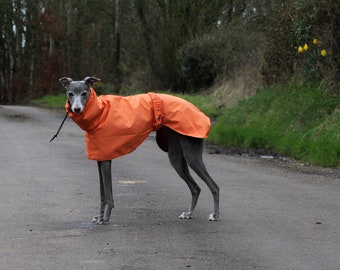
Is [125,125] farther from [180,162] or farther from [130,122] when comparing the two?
[180,162]

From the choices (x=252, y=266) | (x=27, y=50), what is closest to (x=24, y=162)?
(x=252, y=266)

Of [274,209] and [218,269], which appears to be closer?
[218,269]

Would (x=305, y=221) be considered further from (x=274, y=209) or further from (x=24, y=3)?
(x=24, y=3)

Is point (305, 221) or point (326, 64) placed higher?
point (326, 64)

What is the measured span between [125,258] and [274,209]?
3.09 m

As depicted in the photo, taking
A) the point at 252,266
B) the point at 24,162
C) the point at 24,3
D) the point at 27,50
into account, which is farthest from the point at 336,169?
the point at 27,50

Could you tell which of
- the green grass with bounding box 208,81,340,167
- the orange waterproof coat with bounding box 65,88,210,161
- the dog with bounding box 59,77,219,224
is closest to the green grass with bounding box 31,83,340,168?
the green grass with bounding box 208,81,340,167

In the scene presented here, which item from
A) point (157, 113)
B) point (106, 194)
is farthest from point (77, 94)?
point (106, 194)

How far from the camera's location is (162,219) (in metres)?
8.82

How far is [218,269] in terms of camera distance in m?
6.46

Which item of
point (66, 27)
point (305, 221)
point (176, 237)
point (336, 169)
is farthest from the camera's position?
point (66, 27)

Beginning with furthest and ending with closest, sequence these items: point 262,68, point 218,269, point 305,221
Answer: point 262,68, point 305,221, point 218,269

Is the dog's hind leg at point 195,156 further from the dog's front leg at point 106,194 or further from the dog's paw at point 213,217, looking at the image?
the dog's front leg at point 106,194

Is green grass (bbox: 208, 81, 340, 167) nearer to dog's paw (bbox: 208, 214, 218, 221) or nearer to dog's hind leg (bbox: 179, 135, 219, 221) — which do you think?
dog's hind leg (bbox: 179, 135, 219, 221)
